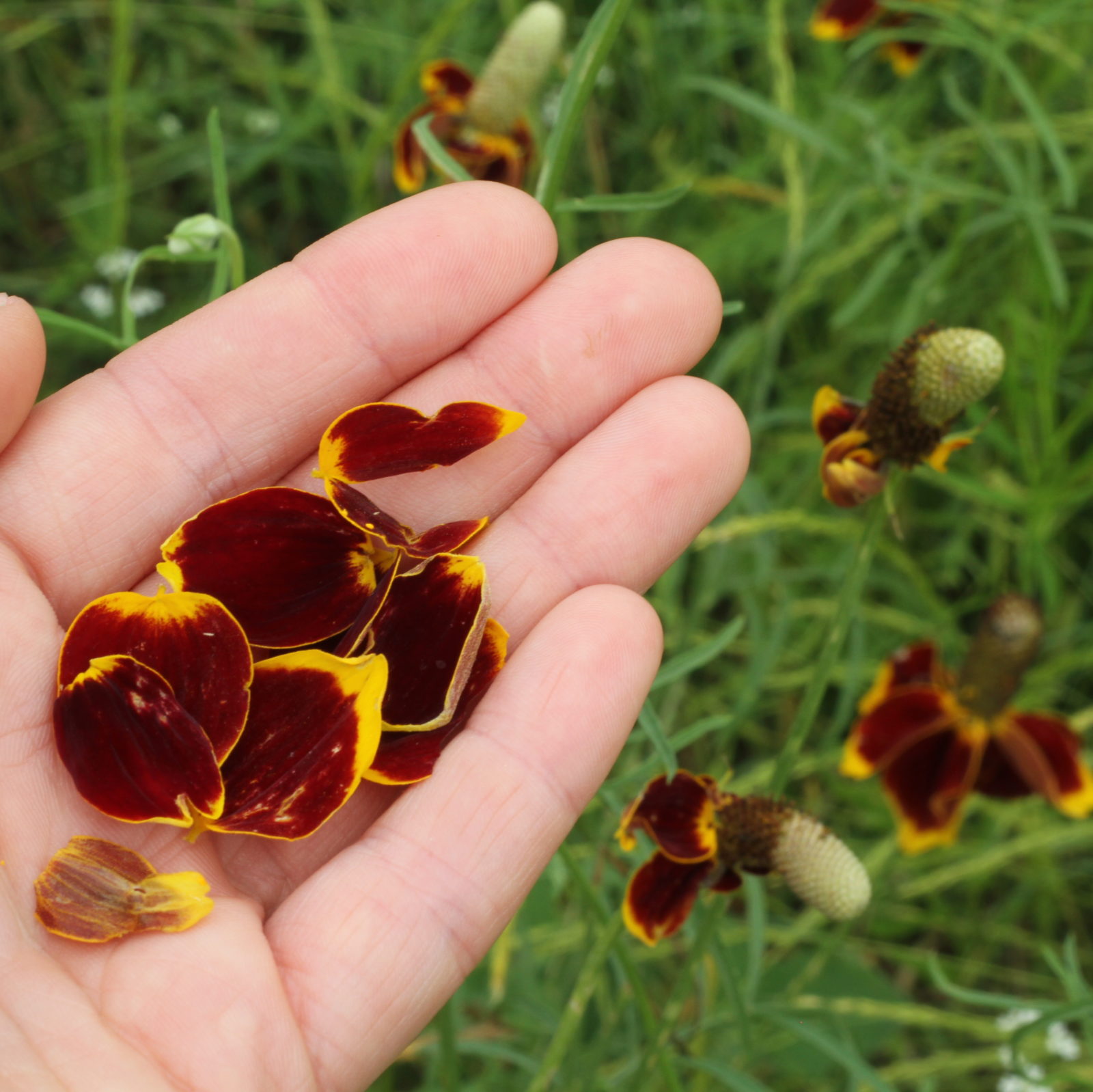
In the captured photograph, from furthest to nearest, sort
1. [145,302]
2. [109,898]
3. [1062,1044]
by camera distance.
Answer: [145,302] → [1062,1044] → [109,898]

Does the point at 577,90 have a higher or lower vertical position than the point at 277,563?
higher

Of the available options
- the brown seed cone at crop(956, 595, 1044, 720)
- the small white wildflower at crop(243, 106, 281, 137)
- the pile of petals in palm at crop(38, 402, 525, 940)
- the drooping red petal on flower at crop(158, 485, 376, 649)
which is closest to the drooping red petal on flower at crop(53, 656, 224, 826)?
the pile of petals in palm at crop(38, 402, 525, 940)

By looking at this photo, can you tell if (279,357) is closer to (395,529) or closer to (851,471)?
(395,529)

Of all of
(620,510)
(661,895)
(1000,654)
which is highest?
(620,510)

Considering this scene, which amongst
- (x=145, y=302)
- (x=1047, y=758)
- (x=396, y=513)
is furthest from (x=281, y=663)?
(x=145, y=302)

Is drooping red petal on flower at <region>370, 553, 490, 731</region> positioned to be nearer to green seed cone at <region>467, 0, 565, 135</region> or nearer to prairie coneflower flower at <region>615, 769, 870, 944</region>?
prairie coneflower flower at <region>615, 769, 870, 944</region>

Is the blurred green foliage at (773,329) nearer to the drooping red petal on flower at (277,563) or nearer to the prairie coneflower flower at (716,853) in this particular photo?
the prairie coneflower flower at (716,853)
